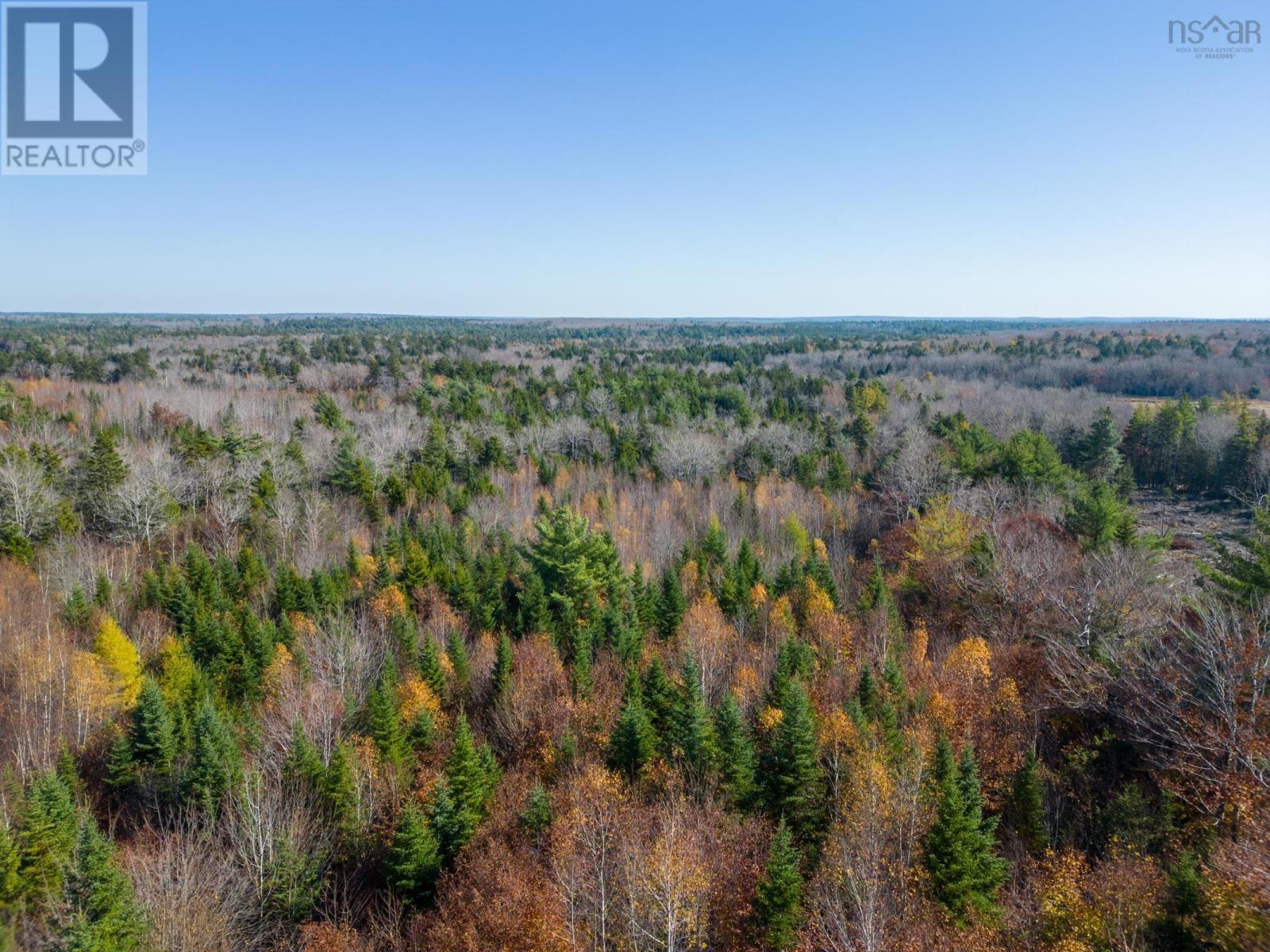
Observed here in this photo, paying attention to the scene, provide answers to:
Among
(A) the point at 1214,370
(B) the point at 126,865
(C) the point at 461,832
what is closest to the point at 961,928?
(C) the point at 461,832

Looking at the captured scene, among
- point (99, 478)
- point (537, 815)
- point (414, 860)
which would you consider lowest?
point (414, 860)

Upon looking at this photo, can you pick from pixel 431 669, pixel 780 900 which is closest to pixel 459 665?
pixel 431 669

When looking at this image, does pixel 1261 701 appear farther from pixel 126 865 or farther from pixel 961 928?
pixel 126 865

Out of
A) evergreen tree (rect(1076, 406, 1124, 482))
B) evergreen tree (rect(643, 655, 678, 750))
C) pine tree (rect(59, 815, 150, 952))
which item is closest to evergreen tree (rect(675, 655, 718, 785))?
evergreen tree (rect(643, 655, 678, 750))

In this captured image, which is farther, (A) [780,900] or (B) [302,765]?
(B) [302,765]

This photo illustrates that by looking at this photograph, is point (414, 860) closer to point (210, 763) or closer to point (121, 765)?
point (210, 763)

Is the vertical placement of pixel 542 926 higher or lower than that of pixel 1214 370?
lower

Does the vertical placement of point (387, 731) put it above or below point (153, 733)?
below
